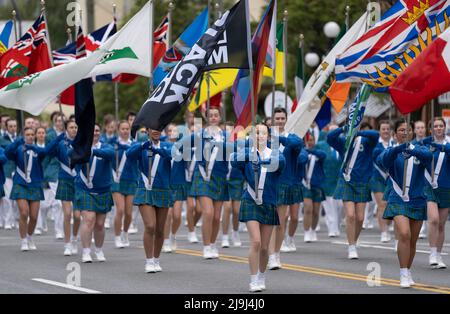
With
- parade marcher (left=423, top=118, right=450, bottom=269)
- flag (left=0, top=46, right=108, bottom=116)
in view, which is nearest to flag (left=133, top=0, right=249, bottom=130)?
flag (left=0, top=46, right=108, bottom=116)

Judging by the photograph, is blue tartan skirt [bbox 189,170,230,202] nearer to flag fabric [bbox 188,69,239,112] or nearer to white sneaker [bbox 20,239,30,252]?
flag fabric [bbox 188,69,239,112]

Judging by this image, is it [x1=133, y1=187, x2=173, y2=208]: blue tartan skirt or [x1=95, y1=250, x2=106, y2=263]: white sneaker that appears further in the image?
[x1=95, y1=250, x2=106, y2=263]: white sneaker

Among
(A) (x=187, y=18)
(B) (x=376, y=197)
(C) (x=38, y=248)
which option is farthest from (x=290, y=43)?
(C) (x=38, y=248)

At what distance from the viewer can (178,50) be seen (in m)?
17.8

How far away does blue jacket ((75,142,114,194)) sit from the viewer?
1683 cm

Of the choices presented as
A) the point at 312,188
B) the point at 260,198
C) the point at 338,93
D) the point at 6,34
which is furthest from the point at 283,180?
the point at 6,34

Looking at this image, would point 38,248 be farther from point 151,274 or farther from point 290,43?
point 290,43

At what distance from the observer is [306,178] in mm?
21203

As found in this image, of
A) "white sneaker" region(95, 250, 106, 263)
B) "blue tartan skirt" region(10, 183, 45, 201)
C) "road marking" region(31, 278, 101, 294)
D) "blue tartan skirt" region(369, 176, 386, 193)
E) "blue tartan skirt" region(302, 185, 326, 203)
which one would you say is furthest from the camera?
"blue tartan skirt" region(369, 176, 386, 193)

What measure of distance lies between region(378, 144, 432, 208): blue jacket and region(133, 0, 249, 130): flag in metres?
2.03

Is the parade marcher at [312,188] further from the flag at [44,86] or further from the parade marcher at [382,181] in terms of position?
the flag at [44,86]

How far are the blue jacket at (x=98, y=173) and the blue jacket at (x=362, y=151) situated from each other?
3.39 meters

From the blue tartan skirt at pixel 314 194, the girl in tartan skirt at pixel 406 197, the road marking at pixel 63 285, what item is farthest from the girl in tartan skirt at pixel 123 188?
the girl in tartan skirt at pixel 406 197

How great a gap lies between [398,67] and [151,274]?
4.09m
